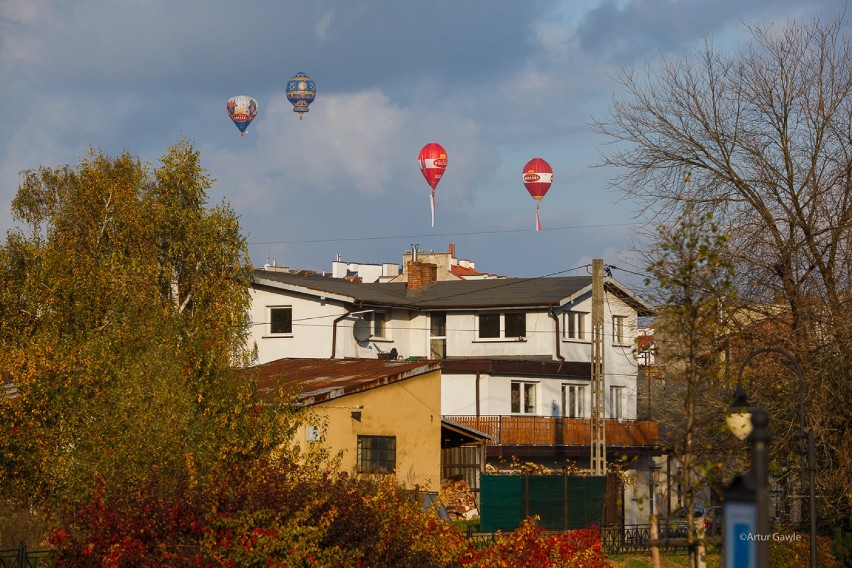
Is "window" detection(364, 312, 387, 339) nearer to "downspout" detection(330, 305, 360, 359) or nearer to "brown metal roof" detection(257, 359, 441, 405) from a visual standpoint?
"downspout" detection(330, 305, 360, 359)

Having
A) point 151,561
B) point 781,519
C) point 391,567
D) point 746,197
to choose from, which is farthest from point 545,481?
point 151,561

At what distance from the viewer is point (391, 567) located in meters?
18.7

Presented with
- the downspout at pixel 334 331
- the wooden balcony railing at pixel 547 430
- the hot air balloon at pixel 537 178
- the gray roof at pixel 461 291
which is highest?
the hot air balloon at pixel 537 178

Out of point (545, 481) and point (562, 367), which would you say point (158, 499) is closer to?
point (545, 481)

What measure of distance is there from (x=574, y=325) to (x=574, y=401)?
3.86 m

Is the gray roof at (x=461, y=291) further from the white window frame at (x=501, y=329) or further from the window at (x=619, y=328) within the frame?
the window at (x=619, y=328)

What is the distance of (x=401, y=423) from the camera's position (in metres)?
33.5

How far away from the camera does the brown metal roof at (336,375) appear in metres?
31.2

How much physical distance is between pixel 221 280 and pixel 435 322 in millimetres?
14369

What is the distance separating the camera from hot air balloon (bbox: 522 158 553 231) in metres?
67.2

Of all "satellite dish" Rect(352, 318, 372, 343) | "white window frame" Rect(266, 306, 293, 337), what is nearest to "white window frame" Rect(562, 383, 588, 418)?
"satellite dish" Rect(352, 318, 372, 343)

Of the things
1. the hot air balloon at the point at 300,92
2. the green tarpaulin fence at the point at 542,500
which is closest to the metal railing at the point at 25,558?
the green tarpaulin fence at the point at 542,500

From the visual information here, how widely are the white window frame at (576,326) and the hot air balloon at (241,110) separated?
27464mm

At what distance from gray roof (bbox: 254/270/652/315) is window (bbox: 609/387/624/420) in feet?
15.0
